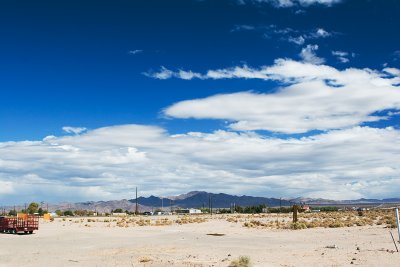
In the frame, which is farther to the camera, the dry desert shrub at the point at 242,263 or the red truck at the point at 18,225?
the red truck at the point at 18,225

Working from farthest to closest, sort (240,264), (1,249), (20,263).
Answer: (1,249) < (20,263) < (240,264)

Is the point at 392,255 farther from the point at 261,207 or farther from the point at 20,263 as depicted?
the point at 261,207

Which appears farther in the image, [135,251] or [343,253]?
[135,251]

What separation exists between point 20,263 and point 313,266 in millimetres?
12702

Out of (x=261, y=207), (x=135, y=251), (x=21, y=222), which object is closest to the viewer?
(x=135, y=251)

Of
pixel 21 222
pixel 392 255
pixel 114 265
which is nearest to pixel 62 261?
pixel 114 265

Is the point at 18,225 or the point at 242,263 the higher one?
the point at 18,225

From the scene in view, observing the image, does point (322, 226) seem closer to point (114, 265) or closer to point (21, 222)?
point (21, 222)

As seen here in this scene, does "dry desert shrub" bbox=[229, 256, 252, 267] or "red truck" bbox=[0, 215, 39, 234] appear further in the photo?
"red truck" bbox=[0, 215, 39, 234]

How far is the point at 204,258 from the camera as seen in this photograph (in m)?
22.4

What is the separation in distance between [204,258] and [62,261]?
6.44 m

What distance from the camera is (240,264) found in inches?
733

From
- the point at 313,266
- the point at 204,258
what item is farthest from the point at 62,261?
the point at 313,266

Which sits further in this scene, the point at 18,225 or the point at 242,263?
the point at 18,225
